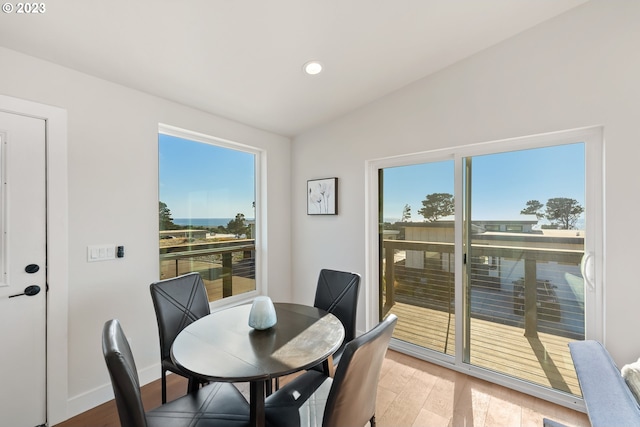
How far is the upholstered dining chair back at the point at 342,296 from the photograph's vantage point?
7.00 ft

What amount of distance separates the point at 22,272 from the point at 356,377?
2.16 metres

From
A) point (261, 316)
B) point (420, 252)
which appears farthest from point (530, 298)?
point (261, 316)

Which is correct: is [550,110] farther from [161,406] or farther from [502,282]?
[161,406]

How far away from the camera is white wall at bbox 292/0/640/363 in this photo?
5.88 feet

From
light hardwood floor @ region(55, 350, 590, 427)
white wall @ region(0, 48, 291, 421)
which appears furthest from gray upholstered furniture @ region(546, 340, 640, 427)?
white wall @ region(0, 48, 291, 421)

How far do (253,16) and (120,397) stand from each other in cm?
203

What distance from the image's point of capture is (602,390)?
1167 mm

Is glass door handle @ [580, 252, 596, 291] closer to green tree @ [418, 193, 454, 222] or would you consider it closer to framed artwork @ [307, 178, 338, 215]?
green tree @ [418, 193, 454, 222]

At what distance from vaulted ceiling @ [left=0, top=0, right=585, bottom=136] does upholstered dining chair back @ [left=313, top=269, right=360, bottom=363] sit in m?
1.70

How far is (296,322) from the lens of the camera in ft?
5.75

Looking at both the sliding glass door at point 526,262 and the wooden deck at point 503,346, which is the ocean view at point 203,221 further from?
the sliding glass door at point 526,262

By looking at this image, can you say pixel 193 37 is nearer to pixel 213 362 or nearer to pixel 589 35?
pixel 213 362

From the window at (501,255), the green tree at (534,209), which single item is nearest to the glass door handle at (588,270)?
the window at (501,255)

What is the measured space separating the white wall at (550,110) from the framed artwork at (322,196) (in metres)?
0.15
